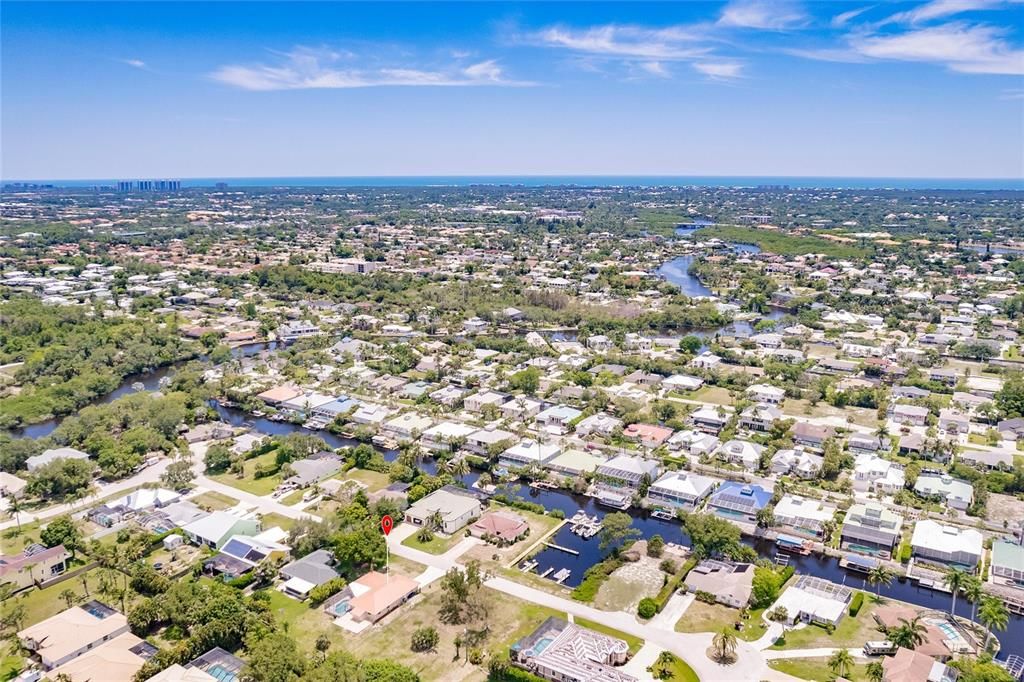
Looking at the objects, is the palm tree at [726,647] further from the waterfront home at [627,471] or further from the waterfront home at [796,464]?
the waterfront home at [796,464]

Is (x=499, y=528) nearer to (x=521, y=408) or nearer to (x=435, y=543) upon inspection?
(x=435, y=543)

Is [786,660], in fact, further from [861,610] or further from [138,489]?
[138,489]

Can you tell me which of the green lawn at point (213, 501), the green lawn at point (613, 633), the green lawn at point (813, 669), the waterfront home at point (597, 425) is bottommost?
the green lawn at point (613, 633)

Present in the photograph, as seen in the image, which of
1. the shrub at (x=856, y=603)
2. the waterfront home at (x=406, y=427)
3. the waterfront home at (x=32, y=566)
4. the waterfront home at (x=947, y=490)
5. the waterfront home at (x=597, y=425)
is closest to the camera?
the shrub at (x=856, y=603)

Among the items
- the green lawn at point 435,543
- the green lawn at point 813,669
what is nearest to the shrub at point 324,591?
the green lawn at point 435,543

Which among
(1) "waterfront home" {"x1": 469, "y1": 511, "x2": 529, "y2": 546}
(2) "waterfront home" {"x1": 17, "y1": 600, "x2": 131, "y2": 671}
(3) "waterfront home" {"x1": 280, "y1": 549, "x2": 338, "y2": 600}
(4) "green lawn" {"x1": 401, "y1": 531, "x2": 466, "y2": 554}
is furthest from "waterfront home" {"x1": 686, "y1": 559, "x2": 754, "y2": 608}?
(2) "waterfront home" {"x1": 17, "y1": 600, "x2": 131, "y2": 671}

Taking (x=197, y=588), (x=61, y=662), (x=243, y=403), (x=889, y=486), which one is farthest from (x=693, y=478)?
(x=243, y=403)
